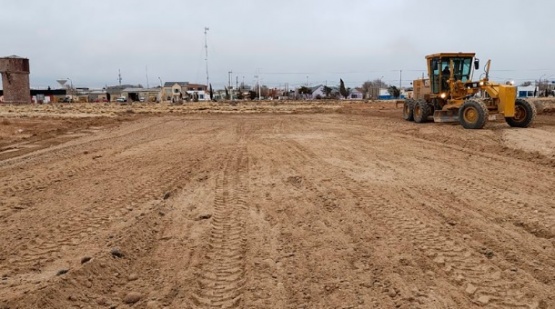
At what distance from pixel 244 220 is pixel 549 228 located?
3482 millimetres

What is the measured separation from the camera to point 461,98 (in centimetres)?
1844

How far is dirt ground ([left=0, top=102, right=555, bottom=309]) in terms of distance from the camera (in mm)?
3650

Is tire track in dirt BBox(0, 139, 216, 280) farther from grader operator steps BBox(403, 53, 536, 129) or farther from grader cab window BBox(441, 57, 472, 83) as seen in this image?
grader cab window BBox(441, 57, 472, 83)

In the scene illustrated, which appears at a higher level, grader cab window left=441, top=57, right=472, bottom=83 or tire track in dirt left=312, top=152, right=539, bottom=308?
grader cab window left=441, top=57, right=472, bottom=83

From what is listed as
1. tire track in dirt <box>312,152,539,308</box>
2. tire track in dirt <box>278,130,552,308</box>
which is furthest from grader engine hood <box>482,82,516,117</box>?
tire track in dirt <box>312,152,539,308</box>

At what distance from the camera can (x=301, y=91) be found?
111 m

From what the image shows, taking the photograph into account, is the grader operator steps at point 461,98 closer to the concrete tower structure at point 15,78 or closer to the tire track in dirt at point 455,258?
the tire track in dirt at point 455,258

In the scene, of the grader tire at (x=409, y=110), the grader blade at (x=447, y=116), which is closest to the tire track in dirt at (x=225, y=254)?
the grader blade at (x=447, y=116)

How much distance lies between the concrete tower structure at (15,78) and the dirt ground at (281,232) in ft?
221

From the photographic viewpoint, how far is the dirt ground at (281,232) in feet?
12.0

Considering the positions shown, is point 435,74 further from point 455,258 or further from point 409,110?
point 455,258

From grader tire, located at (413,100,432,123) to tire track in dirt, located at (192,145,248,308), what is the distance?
14440 millimetres

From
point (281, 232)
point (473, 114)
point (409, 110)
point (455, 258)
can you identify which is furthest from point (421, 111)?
point (455, 258)

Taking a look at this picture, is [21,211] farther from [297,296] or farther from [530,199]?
[530,199]
